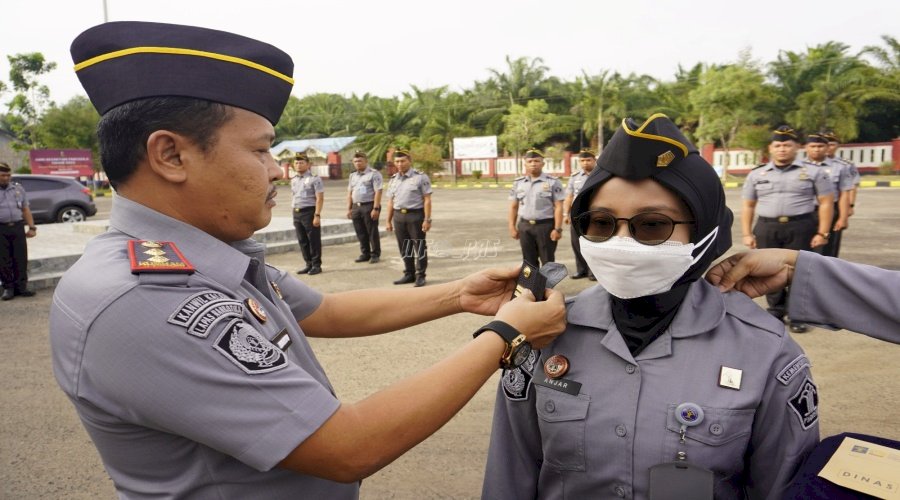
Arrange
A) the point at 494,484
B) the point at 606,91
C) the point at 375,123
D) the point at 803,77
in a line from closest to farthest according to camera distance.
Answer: the point at 494,484 < the point at 803,77 < the point at 606,91 < the point at 375,123

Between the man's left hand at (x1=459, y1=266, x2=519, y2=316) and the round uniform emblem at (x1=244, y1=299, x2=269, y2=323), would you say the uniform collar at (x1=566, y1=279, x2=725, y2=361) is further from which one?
the round uniform emblem at (x1=244, y1=299, x2=269, y2=323)

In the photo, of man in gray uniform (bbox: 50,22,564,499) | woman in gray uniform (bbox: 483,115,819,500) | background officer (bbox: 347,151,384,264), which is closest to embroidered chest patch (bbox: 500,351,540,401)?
woman in gray uniform (bbox: 483,115,819,500)

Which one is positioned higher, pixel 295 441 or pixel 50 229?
pixel 295 441

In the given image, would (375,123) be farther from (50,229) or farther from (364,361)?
(364,361)

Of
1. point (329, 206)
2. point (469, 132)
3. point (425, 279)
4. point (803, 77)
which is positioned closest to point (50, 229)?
point (329, 206)

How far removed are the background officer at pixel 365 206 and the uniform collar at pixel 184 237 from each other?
28.4ft

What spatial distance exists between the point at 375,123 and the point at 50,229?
89.4 ft

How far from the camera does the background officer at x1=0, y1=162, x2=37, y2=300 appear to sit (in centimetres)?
796

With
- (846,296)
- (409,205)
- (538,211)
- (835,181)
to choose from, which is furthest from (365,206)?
(846,296)

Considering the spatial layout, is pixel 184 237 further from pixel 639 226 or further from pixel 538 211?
pixel 538 211

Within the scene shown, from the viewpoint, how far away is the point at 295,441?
1.16 m

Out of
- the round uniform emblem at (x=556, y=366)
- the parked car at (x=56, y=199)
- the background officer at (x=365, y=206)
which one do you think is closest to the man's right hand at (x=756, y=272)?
the round uniform emblem at (x=556, y=366)

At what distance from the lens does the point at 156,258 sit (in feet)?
4.01

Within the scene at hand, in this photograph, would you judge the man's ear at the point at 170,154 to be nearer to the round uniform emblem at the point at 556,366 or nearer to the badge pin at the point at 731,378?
the round uniform emblem at the point at 556,366
